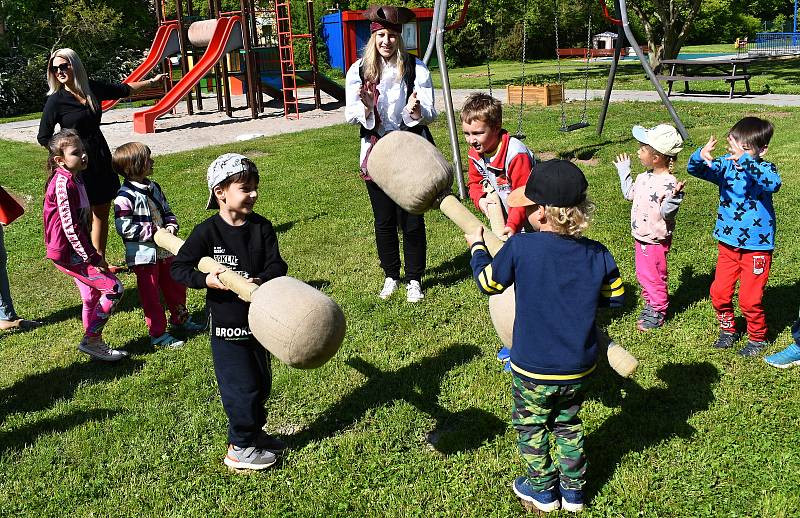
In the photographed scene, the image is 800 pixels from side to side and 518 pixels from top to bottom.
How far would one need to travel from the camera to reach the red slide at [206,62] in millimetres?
17875

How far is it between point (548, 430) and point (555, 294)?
710 millimetres

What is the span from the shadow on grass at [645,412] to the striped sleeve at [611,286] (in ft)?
3.47

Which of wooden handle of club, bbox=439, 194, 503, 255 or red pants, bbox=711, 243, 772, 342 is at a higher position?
wooden handle of club, bbox=439, 194, 503, 255

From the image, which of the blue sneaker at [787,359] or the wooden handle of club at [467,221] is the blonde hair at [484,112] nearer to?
the wooden handle of club at [467,221]

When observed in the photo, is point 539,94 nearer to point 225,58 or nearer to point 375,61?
point 225,58

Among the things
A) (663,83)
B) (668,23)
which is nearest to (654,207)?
(663,83)

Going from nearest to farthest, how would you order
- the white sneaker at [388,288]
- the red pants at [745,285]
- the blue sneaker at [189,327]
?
the red pants at [745,285] → the blue sneaker at [189,327] → the white sneaker at [388,288]

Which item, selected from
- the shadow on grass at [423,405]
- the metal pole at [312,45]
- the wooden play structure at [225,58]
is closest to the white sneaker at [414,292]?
the shadow on grass at [423,405]

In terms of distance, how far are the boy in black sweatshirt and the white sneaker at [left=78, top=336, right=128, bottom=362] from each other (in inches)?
71.6

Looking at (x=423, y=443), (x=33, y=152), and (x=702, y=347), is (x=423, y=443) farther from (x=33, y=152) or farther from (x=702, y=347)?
(x=33, y=152)

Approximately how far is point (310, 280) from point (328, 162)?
18.5 ft

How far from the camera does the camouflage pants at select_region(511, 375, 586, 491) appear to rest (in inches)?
126

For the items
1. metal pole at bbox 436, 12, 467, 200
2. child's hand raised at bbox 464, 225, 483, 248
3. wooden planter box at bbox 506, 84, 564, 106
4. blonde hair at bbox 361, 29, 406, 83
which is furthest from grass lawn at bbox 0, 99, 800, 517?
wooden planter box at bbox 506, 84, 564, 106

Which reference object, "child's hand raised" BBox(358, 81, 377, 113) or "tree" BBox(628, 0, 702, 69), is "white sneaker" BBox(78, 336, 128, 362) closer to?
"child's hand raised" BBox(358, 81, 377, 113)
